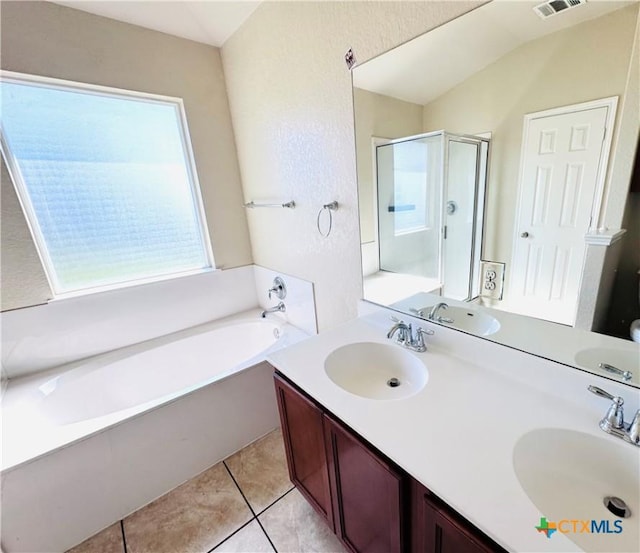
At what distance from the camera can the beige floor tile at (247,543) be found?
1271 millimetres

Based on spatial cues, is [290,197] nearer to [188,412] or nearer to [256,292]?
[256,292]

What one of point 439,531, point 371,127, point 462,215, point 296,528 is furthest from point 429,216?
point 296,528

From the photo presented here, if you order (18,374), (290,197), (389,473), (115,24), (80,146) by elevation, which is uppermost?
(115,24)

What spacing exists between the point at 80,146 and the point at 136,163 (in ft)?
1.01

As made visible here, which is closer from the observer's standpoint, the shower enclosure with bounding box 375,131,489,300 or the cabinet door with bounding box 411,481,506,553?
the cabinet door with bounding box 411,481,506,553

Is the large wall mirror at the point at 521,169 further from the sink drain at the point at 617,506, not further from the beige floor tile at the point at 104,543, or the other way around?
the beige floor tile at the point at 104,543

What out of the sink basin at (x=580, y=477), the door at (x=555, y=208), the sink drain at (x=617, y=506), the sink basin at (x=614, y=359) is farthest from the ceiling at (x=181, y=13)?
the sink drain at (x=617, y=506)

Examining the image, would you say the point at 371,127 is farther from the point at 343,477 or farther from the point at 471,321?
the point at 343,477

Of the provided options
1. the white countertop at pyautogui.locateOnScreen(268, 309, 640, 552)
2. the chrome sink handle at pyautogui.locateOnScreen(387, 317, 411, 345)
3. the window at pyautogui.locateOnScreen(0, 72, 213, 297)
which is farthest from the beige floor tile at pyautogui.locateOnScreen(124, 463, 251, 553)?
the window at pyautogui.locateOnScreen(0, 72, 213, 297)

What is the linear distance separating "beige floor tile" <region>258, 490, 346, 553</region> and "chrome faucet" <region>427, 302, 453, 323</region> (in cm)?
107

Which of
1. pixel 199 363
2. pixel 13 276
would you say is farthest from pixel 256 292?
pixel 13 276

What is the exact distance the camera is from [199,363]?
2299 millimetres

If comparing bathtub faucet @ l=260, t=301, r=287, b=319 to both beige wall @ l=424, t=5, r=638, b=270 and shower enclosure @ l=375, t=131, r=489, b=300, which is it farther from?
beige wall @ l=424, t=5, r=638, b=270

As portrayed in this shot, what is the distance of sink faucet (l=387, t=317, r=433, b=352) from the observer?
1208 mm
